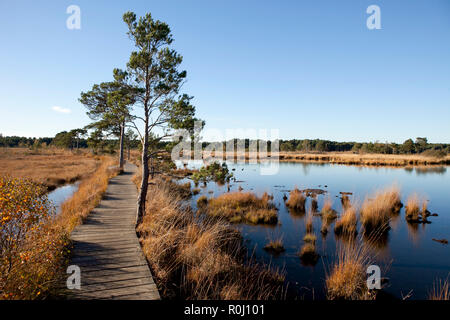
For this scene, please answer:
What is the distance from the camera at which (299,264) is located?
26.0ft

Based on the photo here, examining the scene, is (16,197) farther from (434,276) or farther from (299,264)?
(434,276)

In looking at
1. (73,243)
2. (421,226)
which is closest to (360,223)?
(421,226)

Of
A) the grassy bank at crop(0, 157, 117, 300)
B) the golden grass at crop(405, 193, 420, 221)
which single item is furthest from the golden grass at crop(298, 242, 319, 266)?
the golden grass at crop(405, 193, 420, 221)

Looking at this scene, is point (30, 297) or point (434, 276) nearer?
point (30, 297)

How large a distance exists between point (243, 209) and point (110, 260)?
30.6 feet

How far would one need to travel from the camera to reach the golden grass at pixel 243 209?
12.4 meters

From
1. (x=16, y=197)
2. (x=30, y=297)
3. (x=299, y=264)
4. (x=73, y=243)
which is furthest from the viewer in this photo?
(x=299, y=264)

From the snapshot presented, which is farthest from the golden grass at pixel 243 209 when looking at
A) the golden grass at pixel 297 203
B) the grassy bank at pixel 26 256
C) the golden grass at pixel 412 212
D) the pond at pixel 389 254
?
the grassy bank at pixel 26 256

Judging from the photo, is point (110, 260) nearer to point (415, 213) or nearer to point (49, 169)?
point (415, 213)

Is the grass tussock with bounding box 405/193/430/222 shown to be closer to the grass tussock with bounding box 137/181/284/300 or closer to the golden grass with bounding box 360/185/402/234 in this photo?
the golden grass with bounding box 360/185/402/234
